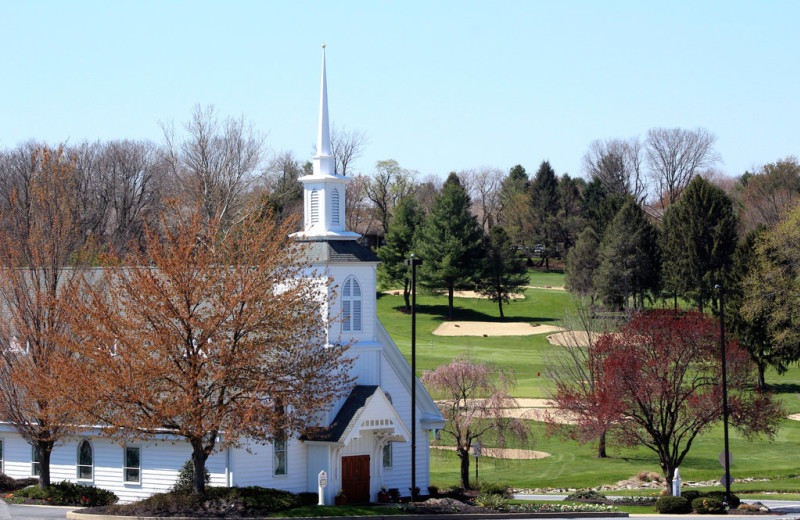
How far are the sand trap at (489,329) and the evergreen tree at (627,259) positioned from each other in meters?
6.26

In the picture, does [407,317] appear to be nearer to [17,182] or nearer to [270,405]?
[17,182]

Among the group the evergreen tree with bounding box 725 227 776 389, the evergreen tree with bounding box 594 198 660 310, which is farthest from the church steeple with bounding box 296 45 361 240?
the evergreen tree with bounding box 594 198 660 310

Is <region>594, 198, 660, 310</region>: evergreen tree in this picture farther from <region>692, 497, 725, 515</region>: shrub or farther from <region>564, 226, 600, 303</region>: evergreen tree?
<region>692, 497, 725, 515</region>: shrub

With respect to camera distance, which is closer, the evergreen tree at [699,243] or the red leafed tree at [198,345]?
the red leafed tree at [198,345]

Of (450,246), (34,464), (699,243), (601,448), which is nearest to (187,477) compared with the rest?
(34,464)

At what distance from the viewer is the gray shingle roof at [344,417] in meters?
34.8

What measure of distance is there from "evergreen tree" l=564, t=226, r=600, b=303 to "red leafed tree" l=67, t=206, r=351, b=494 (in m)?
69.9

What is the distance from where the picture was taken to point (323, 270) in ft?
121

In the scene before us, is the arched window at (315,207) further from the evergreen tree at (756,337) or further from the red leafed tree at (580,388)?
the evergreen tree at (756,337)

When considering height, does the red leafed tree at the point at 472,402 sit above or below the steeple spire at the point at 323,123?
below

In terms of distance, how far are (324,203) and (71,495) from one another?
13.1 meters

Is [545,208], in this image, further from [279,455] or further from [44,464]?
[44,464]

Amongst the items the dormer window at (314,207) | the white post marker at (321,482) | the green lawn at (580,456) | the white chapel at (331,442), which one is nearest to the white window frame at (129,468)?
the white chapel at (331,442)

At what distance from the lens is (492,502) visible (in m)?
34.0
